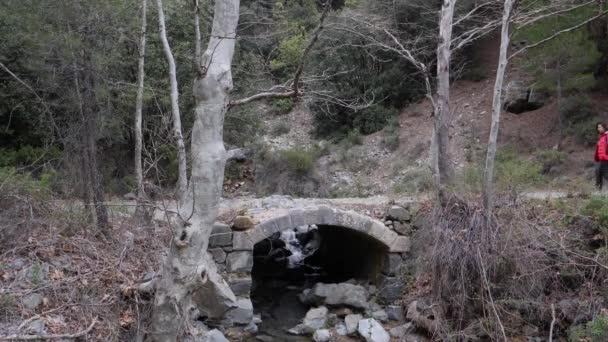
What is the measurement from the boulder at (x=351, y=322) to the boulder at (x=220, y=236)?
2273 millimetres

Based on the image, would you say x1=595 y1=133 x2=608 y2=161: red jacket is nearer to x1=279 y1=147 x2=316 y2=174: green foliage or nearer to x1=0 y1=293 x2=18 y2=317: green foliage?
x1=279 y1=147 x2=316 y2=174: green foliage

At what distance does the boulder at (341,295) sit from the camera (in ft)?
31.4

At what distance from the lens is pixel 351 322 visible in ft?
29.7

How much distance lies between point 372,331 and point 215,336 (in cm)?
241

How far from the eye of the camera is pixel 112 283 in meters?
6.36

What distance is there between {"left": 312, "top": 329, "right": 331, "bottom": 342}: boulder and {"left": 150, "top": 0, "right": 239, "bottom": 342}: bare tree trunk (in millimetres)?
3574

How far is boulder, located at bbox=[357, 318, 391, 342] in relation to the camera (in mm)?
8438

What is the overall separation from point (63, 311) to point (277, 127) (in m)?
17.8

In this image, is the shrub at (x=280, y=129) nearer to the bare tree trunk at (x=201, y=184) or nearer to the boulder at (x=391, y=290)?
the boulder at (x=391, y=290)

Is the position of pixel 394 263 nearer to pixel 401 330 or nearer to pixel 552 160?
pixel 401 330

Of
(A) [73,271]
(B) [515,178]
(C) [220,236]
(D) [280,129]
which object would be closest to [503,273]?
(B) [515,178]

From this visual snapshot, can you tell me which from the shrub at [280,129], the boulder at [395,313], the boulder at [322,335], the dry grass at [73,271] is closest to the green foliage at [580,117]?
the boulder at [395,313]

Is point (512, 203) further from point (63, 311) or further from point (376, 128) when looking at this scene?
point (376, 128)

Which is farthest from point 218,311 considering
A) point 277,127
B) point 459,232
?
point 277,127
